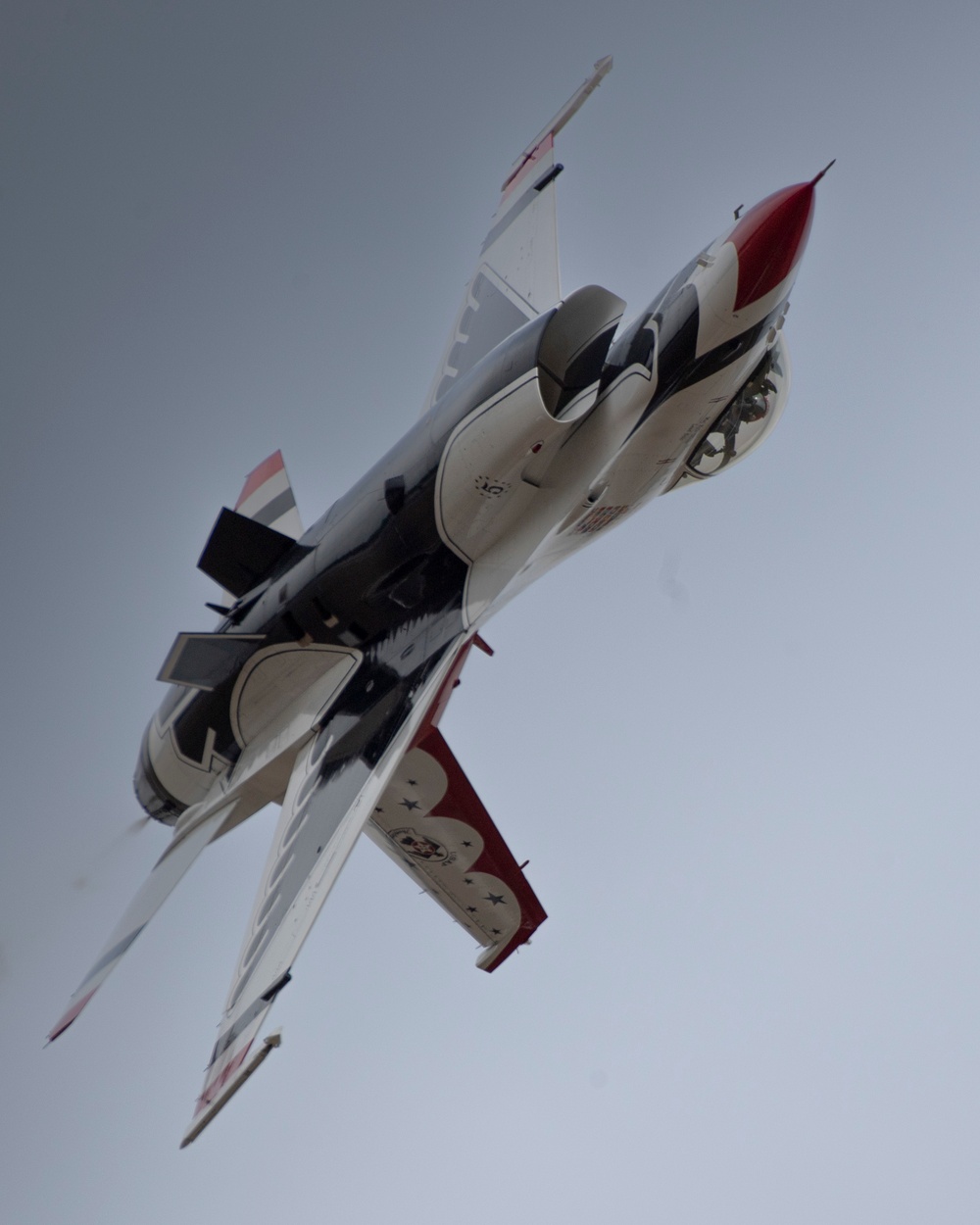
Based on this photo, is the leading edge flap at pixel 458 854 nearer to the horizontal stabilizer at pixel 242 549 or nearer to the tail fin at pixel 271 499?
the horizontal stabilizer at pixel 242 549

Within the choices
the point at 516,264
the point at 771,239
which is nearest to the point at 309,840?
the point at 771,239

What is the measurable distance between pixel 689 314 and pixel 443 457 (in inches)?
116

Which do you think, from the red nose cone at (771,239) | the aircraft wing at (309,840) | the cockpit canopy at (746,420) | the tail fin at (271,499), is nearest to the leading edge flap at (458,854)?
the aircraft wing at (309,840)

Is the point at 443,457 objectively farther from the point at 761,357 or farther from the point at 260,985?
the point at 260,985

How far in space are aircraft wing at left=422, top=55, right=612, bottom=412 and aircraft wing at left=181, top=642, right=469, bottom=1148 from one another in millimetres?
→ 5120

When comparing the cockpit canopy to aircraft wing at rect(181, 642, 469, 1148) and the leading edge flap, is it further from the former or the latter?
the leading edge flap

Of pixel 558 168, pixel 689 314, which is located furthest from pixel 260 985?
pixel 558 168

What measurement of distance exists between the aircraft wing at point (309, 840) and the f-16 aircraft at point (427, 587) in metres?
0.03

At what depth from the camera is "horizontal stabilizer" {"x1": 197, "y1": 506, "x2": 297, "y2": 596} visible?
49.5 ft

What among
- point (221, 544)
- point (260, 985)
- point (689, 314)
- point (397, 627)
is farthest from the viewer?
point (221, 544)

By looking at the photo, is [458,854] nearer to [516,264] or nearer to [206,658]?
[206,658]

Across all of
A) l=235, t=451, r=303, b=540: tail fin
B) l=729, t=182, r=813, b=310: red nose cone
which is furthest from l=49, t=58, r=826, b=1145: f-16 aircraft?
l=235, t=451, r=303, b=540: tail fin

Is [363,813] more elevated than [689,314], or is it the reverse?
[689,314]

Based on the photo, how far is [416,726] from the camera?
1224cm
